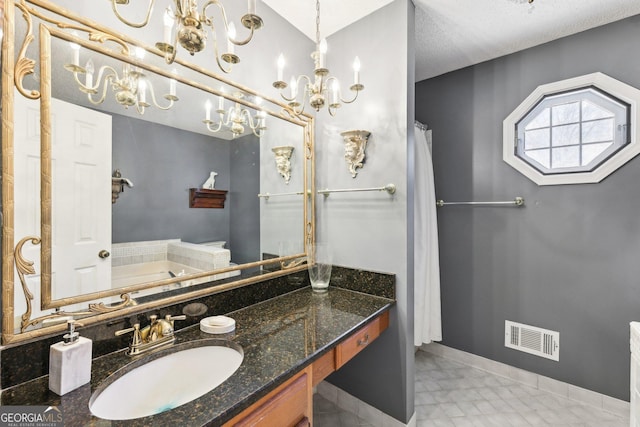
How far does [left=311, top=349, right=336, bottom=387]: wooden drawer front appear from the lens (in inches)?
43.6

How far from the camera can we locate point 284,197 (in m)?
1.76

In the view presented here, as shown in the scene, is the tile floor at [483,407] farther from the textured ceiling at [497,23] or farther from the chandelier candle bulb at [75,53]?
the textured ceiling at [497,23]

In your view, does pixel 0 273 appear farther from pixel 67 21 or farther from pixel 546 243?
pixel 546 243

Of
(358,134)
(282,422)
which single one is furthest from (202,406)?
(358,134)

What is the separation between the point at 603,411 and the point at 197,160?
115 inches

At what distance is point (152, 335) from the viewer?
102 centimetres

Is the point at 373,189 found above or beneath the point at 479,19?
beneath

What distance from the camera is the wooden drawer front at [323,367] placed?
43.6 inches

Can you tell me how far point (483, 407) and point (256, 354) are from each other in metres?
1.79

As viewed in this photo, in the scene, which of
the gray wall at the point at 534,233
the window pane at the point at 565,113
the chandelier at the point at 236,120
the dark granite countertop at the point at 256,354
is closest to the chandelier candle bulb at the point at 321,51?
the chandelier at the point at 236,120

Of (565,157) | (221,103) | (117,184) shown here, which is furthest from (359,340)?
(565,157)

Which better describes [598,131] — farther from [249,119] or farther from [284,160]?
[249,119]

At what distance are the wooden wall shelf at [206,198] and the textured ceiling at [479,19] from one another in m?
1.17

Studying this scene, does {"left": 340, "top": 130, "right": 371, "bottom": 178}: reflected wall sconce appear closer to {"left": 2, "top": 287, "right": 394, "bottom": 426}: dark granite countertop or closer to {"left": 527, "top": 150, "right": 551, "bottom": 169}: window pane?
{"left": 2, "top": 287, "right": 394, "bottom": 426}: dark granite countertop
